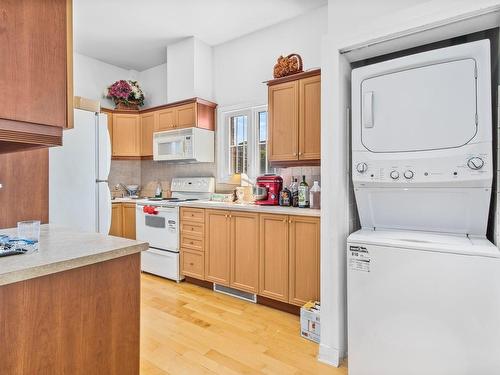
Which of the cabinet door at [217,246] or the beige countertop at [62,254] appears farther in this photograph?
the cabinet door at [217,246]

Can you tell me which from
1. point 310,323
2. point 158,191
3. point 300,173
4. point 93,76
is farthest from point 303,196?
point 93,76

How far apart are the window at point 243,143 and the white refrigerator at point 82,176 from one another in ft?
4.56

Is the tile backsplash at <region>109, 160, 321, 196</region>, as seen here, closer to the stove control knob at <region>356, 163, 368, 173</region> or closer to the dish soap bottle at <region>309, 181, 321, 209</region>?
the dish soap bottle at <region>309, 181, 321, 209</region>

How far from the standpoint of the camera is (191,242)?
324 centimetres

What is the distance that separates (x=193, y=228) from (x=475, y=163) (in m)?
2.54

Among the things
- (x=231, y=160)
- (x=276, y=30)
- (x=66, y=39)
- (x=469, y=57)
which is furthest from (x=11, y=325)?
(x=276, y=30)

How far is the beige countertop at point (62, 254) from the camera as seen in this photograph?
897 millimetres

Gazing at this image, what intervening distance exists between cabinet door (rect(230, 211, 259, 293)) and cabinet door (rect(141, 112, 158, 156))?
2103 millimetres

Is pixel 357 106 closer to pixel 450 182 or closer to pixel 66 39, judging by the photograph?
pixel 450 182

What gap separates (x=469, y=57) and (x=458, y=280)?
1.12 metres

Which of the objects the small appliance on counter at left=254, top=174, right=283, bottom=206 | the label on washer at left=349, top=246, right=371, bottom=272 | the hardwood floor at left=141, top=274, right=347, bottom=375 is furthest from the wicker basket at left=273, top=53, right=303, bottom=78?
the hardwood floor at left=141, top=274, right=347, bottom=375

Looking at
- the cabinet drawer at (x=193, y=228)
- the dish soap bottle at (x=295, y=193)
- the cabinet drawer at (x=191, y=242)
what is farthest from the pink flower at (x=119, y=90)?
the dish soap bottle at (x=295, y=193)

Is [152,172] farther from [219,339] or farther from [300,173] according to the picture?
[219,339]

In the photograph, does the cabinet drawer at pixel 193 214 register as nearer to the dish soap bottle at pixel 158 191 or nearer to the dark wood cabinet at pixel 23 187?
the dish soap bottle at pixel 158 191
